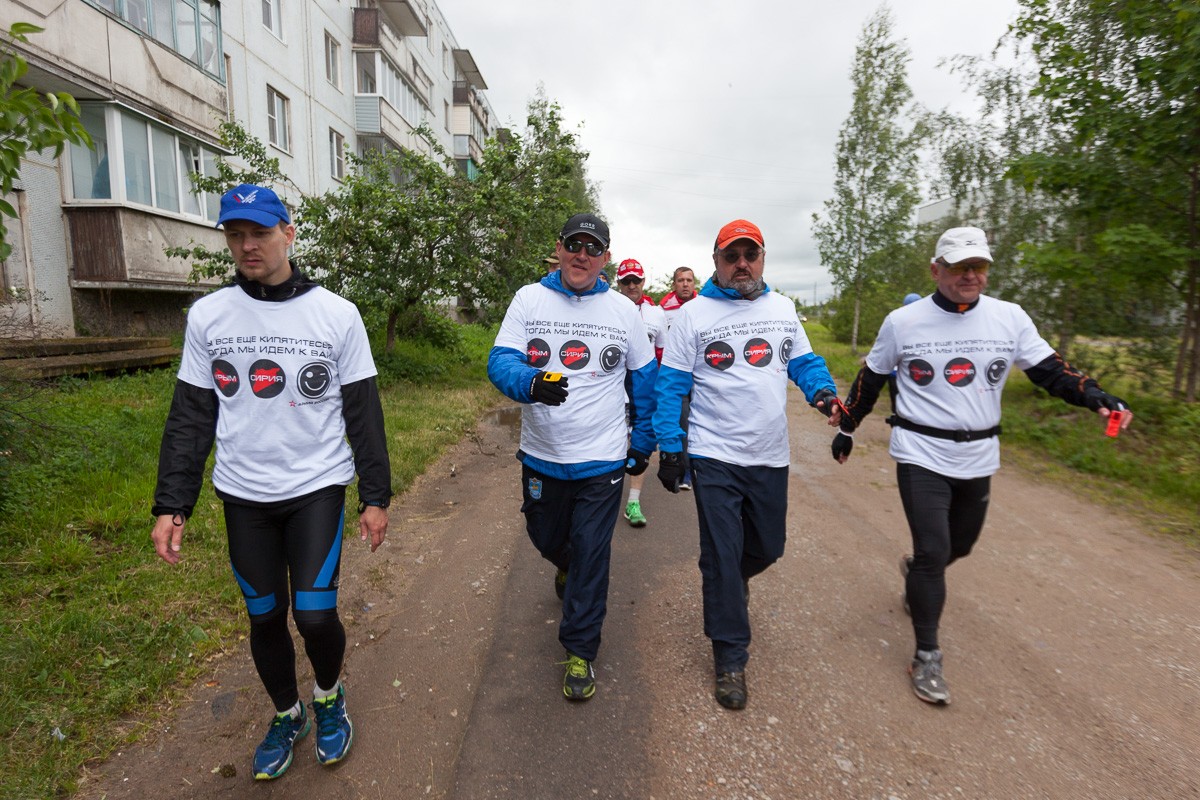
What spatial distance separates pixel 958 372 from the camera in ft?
11.2

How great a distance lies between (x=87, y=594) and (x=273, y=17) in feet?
64.8

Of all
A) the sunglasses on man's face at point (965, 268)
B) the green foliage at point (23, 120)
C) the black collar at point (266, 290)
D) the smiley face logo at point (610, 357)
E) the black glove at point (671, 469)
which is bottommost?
the black glove at point (671, 469)

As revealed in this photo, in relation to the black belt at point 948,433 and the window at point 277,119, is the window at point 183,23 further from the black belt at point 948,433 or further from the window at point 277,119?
the black belt at point 948,433

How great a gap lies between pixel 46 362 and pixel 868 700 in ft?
32.4

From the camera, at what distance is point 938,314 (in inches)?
139

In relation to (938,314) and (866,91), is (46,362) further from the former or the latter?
(866,91)

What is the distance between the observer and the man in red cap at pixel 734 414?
11.0ft

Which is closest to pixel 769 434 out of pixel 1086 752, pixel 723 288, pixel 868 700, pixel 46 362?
pixel 723 288

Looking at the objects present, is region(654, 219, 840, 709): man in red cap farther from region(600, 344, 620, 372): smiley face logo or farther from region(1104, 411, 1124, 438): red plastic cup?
region(1104, 411, 1124, 438): red plastic cup

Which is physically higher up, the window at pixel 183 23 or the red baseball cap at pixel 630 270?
the window at pixel 183 23

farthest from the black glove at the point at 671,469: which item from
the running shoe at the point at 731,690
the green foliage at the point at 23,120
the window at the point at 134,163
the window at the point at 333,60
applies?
the window at the point at 333,60

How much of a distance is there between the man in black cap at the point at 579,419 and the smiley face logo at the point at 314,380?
2.56ft

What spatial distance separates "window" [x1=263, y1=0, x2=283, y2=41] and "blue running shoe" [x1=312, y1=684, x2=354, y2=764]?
20.4 m

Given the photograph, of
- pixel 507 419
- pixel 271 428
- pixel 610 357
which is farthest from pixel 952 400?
pixel 507 419
